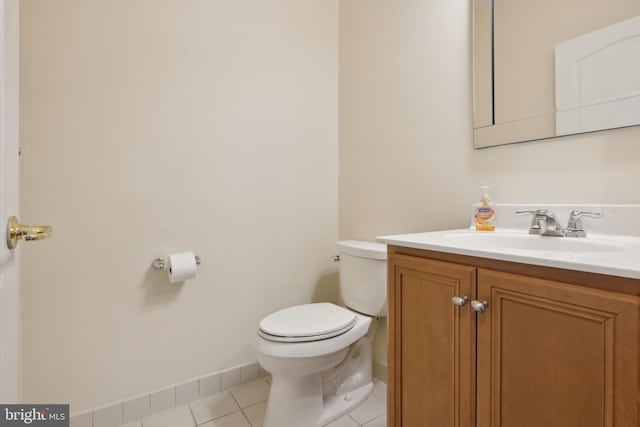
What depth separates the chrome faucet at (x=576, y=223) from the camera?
943mm

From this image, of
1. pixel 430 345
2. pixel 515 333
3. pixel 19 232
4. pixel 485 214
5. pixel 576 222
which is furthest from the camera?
pixel 485 214

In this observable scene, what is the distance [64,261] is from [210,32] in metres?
1.21

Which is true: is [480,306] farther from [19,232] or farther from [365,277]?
[19,232]

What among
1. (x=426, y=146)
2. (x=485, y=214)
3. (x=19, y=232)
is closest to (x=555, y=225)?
(x=485, y=214)

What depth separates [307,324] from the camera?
1.28m

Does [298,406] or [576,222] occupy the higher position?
[576,222]

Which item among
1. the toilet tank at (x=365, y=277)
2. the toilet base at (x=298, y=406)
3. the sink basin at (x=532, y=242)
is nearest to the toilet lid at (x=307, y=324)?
the toilet tank at (x=365, y=277)

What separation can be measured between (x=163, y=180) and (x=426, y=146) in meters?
1.22

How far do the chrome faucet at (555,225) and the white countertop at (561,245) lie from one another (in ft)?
0.07

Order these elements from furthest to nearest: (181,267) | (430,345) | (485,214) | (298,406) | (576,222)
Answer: (181,267) < (298,406) < (485,214) < (576,222) < (430,345)

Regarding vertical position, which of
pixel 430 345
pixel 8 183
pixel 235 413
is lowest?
pixel 235 413

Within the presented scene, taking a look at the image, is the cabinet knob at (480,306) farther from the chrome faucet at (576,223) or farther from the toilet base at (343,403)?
the toilet base at (343,403)

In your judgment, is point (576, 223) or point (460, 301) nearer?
point (460, 301)

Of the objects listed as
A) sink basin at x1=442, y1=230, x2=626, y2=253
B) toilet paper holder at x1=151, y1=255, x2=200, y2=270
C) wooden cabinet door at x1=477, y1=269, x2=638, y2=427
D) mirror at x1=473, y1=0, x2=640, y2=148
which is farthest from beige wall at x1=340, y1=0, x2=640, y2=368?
toilet paper holder at x1=151, y1=255, x2=200, y2=270
